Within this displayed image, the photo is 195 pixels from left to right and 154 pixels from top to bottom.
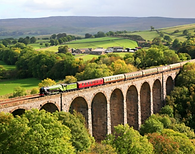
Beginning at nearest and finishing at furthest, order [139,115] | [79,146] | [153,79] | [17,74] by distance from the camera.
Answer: [79,146], [139,115], [153,79], [17,74]

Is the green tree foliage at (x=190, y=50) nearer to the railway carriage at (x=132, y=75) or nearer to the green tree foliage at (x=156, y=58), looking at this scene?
the green tree foliage at (x=156, y=58)

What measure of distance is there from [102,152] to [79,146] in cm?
401

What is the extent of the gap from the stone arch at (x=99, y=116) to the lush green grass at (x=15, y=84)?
1191 inches

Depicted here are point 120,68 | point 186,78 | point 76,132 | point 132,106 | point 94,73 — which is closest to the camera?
point 76,132

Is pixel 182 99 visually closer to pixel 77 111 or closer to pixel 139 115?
pixel 139 115

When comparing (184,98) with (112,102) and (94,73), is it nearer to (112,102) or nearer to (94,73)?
(112,102)

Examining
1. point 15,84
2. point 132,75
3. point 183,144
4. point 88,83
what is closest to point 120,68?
point 132,75

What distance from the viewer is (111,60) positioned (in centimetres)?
8700

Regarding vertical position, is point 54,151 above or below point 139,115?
above

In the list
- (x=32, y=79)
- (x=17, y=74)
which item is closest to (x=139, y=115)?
(x=32, y=79)

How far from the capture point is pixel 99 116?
47500mm

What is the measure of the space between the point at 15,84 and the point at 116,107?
39645 mm

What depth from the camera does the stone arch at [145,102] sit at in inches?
2295

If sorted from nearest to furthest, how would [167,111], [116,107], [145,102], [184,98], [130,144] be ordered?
1. [130,144]
2. [116,107]
3. [167,111]
4. [145,102]
5. [184,98]
